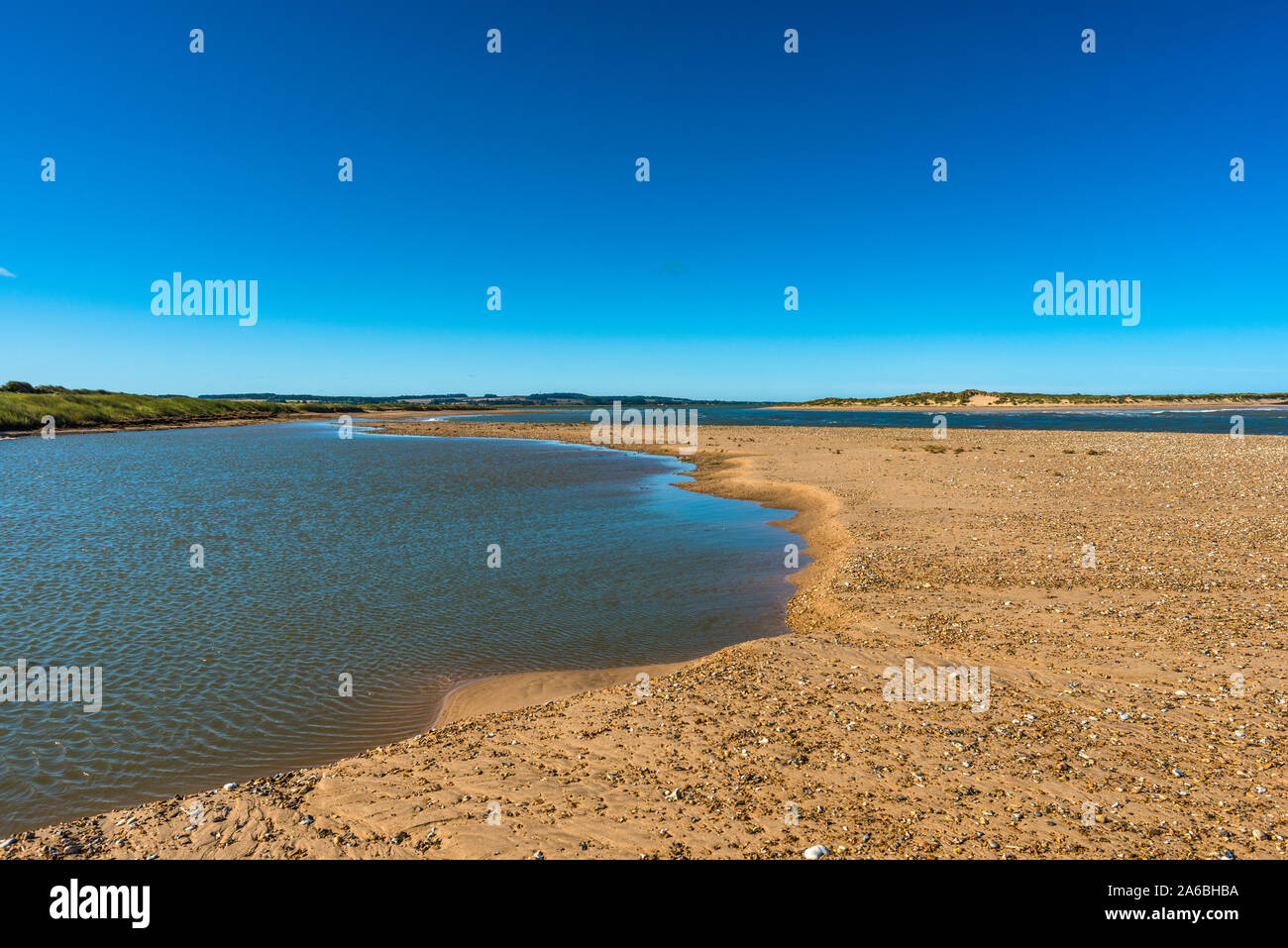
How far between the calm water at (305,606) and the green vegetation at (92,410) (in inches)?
2551

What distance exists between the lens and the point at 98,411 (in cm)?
8638

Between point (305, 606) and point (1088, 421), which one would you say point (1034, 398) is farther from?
point (305, 606)

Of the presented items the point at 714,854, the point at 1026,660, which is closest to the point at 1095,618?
the point at 1026,660

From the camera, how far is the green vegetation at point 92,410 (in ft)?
249

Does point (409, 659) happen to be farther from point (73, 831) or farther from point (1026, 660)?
point (1026, 660)

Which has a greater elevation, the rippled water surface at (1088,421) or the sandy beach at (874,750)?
the rippled water surface at (1088,421)

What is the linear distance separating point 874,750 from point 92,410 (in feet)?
388

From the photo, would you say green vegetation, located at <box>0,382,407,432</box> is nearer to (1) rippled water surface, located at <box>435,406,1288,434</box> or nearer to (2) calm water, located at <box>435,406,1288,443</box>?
(1) rippled water surface, located at <box>435,406,1288,434</box>

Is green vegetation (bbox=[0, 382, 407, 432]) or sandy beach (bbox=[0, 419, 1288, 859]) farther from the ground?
green vegetation (bbox=[0, 382, 407, 432])

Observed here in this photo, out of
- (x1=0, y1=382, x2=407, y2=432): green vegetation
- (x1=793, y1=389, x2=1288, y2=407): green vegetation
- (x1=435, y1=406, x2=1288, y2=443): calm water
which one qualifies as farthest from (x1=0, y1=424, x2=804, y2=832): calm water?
(x1=793, y1=389, x2=1288, y2=407): green vegetation

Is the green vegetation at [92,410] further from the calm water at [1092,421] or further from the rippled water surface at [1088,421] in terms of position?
the calm water at [1092,421]

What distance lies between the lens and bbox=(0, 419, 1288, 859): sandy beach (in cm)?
595

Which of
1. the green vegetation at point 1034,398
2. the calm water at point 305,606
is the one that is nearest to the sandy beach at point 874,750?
the calm water at point 305,606

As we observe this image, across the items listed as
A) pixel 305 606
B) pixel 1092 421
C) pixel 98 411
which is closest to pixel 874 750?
pixel 305 606
